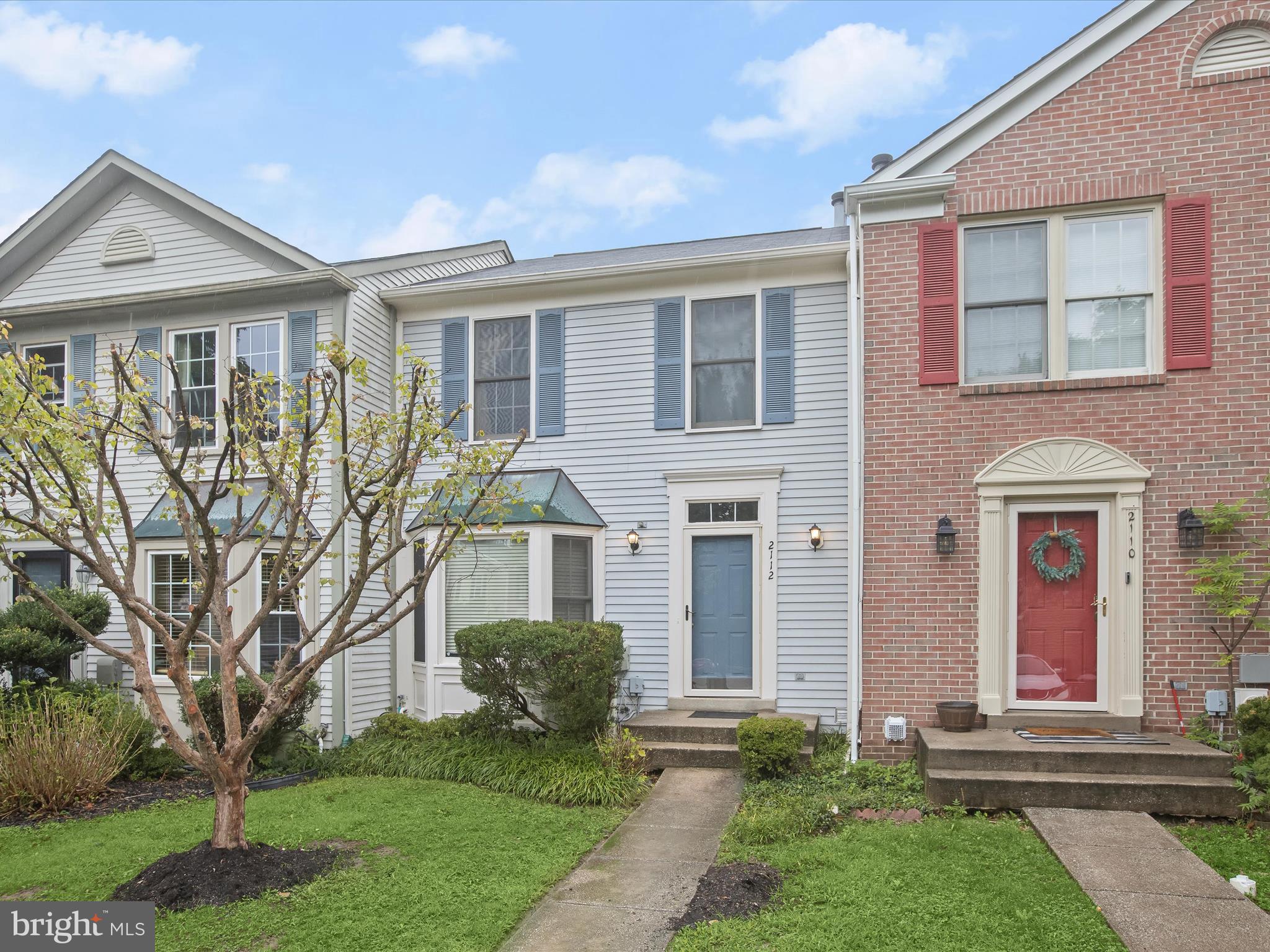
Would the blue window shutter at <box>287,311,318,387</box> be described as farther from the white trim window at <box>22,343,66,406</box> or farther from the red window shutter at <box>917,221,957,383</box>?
the red window shutter at <box>917,221,957,383</box>

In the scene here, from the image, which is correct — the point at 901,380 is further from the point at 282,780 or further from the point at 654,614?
the point at 282,780

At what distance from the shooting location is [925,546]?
312 inches

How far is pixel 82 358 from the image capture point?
10844 mm

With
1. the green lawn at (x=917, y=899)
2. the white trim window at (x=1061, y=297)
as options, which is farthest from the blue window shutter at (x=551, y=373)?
the green lawn at (x=917, y=899)

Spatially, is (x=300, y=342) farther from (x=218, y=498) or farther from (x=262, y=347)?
(x=218, y=498)

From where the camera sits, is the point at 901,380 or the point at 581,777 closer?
the point at 581,777

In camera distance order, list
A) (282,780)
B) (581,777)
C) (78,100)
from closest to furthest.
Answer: (581,777) → (282,780) → (78,100)

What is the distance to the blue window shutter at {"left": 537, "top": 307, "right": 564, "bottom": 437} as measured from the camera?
10.0 m

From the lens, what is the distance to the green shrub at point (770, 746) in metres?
7.43

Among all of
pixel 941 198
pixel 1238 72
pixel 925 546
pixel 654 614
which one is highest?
pixel 1238 72

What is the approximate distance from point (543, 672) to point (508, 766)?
0.95 m

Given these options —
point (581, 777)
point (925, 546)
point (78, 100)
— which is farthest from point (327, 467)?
point (78, 100)

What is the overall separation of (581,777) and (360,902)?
2.76 meters

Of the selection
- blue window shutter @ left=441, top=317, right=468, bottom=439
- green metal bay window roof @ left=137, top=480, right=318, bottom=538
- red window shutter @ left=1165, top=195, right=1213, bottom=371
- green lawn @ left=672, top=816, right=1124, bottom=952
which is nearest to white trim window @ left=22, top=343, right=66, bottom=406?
green metal bay window roof @ left=137, top=480, right=318, bottom=538
